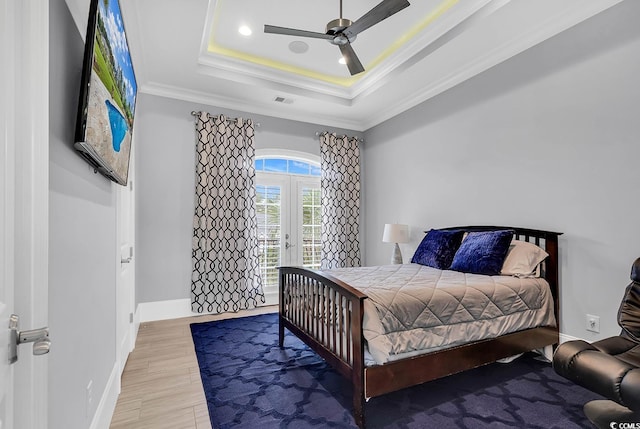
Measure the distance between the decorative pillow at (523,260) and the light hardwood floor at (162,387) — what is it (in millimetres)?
2688

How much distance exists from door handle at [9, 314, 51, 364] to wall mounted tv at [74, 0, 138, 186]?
2.57ft

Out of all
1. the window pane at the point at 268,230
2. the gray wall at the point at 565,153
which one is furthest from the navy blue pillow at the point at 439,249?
the window pane at the point at 268,230

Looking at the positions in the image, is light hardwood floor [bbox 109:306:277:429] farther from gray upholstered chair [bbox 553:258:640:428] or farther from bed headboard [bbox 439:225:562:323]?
bed headboard [bbox 439:225:562:323]

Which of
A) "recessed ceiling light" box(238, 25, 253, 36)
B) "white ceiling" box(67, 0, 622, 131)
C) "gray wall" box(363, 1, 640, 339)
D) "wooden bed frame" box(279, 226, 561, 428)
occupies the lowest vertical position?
"wooden bed frame" box(279, 226, 561, 428)

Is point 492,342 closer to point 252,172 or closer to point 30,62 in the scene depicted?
point 30,62

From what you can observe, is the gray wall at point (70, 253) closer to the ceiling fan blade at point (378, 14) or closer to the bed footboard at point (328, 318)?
the bed footboard at point (328, 318)

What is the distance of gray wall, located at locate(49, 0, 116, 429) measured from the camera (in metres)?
1.16

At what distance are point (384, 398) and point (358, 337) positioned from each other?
610mm

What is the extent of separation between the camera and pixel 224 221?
4.31 metres

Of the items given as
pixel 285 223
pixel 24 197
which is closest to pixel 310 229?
pixel 285 223

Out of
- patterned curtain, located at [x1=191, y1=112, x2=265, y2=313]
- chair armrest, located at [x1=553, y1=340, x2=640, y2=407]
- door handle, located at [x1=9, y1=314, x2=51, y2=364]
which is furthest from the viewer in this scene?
patterned curtain, located at [x1=191, y1=112, x2=265, y2=313]

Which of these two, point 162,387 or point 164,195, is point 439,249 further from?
point 164,195

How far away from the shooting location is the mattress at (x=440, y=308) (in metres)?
1.96

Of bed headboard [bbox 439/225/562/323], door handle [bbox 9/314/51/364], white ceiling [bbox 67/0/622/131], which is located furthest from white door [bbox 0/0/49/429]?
bed headboard [bbox 439/225/562/323]
